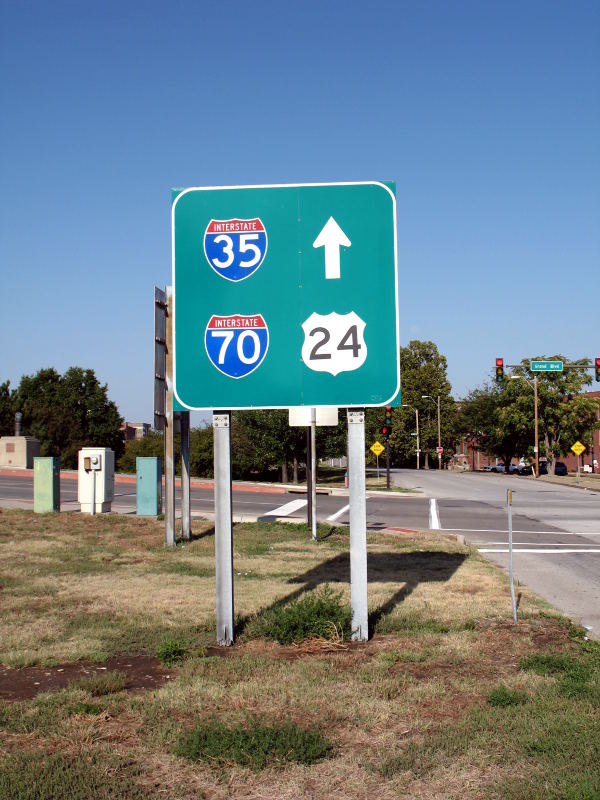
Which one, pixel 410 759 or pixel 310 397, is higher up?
pixel 310 397

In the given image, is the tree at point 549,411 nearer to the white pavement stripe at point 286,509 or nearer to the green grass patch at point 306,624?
the white pavement stripe at point 286,509

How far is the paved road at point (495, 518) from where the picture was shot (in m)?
11.2

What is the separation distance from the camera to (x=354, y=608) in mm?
7520

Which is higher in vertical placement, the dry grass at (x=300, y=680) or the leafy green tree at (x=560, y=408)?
the leafy green tree at (x=560, y=408)

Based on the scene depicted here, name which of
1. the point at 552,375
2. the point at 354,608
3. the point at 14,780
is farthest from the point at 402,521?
the point at 552,375

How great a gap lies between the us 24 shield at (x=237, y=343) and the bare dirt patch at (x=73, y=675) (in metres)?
2.72

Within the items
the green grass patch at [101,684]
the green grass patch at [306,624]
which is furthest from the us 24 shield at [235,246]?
the green grass patch at [101,684]

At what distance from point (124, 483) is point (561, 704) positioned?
32.5 m

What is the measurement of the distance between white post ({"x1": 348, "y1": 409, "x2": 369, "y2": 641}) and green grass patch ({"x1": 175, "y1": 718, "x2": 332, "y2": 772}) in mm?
2529

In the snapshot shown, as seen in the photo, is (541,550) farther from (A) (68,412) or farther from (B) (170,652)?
(A) (68,412)

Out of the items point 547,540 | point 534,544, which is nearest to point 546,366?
point 547,540

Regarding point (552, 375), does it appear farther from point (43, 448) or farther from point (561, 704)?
point (561, 704)

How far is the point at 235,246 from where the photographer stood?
7.98m

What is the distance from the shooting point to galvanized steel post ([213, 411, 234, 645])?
7.36 meters
